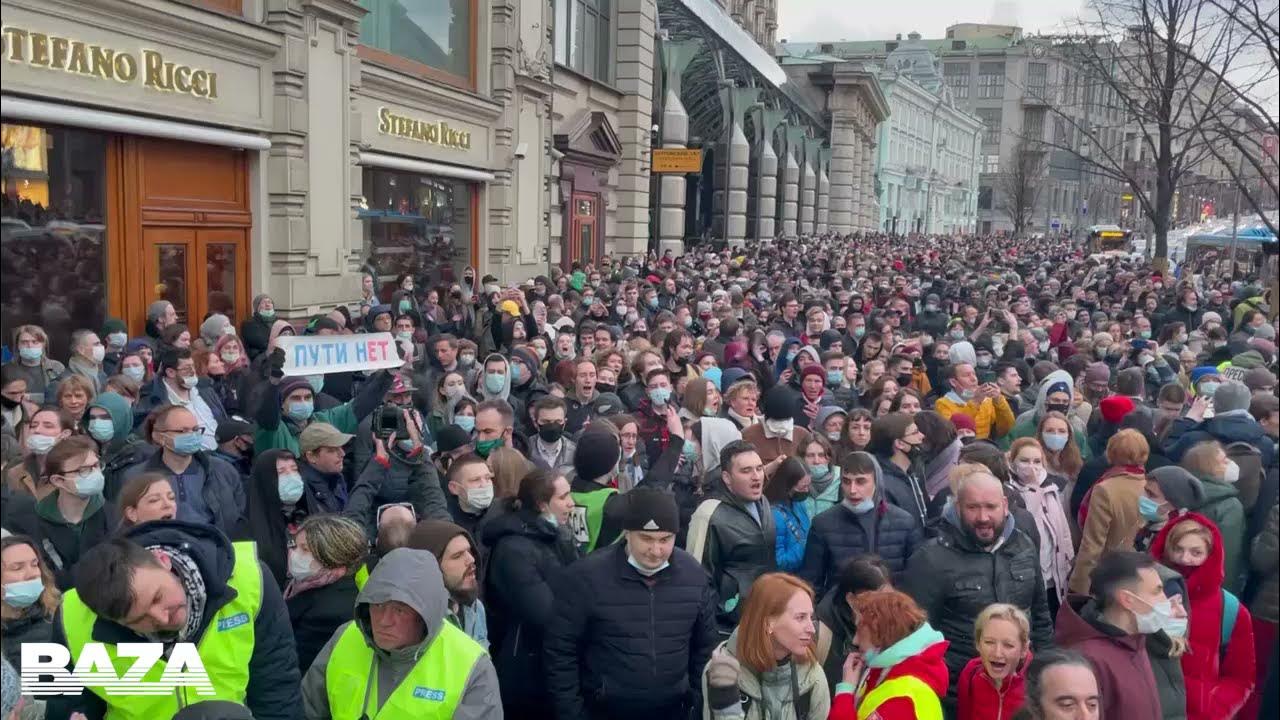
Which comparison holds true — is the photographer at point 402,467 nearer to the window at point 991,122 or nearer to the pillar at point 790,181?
the pillar at point 790,181

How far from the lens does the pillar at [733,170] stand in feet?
120

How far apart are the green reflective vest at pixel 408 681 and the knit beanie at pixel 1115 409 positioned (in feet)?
18.8

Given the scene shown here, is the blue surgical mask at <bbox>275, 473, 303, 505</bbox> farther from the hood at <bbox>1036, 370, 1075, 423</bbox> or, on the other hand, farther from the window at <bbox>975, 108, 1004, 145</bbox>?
the window at <bbox>975, 108, 1004, 145</bbox>

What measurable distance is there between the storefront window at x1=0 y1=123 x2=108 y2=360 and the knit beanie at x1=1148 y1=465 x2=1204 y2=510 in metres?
8.79

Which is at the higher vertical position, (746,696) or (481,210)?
(481,210)

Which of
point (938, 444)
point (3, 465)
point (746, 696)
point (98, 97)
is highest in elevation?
point (98, 97)

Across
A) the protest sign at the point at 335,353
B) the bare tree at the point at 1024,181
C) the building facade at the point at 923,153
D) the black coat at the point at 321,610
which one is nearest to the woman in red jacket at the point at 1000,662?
the black coat at the point at 321,610

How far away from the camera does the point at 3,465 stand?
1731mm

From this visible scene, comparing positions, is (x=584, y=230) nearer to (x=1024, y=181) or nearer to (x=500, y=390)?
(x=500, y=390)

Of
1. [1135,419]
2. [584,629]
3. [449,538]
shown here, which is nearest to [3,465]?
[449,538]

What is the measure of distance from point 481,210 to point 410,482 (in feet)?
49.2

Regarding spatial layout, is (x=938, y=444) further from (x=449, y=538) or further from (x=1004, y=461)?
(x=449, y=538)

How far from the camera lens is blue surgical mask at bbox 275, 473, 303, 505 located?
5.26m

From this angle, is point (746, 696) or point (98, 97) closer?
point (746, 696)
